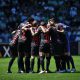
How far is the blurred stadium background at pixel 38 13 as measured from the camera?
36125 mm

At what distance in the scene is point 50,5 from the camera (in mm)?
38781

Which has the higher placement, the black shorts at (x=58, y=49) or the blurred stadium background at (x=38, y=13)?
the blurred stadium background at (x=38, y=13)

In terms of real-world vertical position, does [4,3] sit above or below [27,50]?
above

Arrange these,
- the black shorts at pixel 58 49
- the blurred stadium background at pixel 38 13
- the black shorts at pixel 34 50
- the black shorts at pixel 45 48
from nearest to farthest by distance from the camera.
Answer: the black shorts at pixel 45 48, the black shorts at pixel 34 50, the black shorts at pixel 58 49, the blurred stadium background at pixel 38 13

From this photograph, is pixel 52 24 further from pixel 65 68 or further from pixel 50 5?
pixel 50 5

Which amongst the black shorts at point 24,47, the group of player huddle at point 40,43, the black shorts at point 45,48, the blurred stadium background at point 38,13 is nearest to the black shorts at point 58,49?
the group of player huddle at point 40,43

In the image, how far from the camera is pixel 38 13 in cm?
3728

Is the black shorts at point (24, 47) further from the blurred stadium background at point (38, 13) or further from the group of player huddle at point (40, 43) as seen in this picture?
the blurred stadium background at point (38, 13)

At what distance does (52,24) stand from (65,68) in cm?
182

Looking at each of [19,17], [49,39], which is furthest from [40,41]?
[19,17]

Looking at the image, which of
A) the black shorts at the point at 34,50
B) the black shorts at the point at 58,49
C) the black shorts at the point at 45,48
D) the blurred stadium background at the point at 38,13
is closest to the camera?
the black shorts at the point at 45,48

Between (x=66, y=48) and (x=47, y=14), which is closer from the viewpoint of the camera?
(x=66, y=48)

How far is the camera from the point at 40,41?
20.5 meters

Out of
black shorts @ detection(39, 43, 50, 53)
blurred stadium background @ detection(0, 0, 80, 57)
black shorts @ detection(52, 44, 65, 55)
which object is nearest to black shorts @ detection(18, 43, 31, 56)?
black shorts @ detection(39, 43, 50, 53)
